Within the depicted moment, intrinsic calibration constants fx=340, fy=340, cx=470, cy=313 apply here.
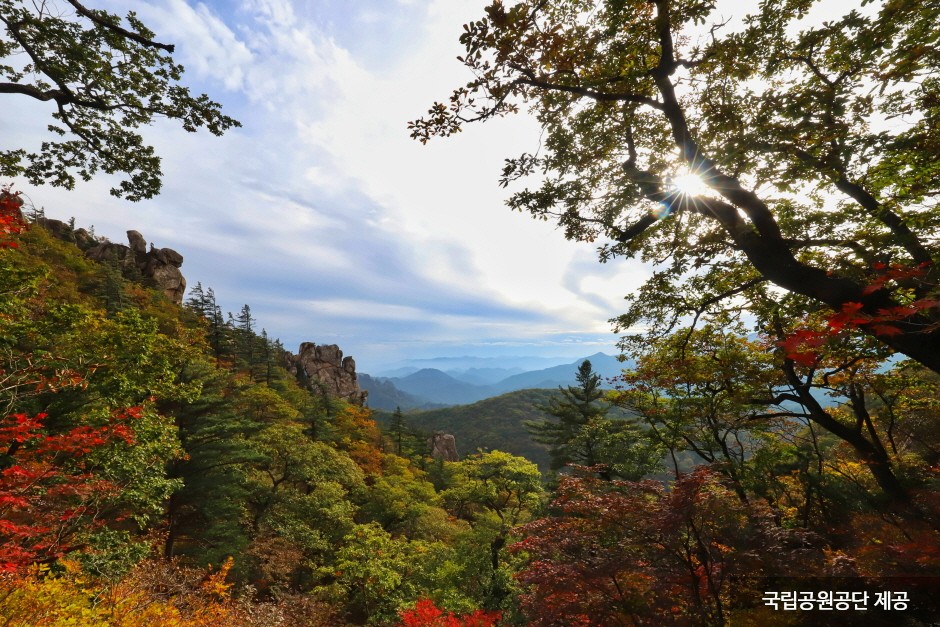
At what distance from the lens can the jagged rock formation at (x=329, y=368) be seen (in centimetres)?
6112

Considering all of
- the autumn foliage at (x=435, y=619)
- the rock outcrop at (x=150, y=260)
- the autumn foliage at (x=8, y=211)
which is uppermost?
the rock outcrop at (x=150, y=260)

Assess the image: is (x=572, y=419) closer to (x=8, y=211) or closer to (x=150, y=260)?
(x=8, y=211)

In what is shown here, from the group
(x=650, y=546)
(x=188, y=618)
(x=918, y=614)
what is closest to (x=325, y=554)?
(x=188, y=618)

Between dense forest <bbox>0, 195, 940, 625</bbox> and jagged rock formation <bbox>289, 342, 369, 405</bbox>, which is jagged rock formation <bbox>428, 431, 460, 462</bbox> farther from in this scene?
dense forest <bbox>0, 195, 940, 625</bbox>

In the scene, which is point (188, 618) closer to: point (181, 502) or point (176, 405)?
point (181, 502)

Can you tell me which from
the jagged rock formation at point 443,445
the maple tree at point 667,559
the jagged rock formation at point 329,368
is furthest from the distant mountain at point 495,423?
the maple tree at point 667,559

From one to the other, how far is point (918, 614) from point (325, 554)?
21.0 m

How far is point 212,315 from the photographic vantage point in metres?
49.8

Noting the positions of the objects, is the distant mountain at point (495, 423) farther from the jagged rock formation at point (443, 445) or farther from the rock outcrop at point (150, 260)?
the rock outcrop at point (150, 260)

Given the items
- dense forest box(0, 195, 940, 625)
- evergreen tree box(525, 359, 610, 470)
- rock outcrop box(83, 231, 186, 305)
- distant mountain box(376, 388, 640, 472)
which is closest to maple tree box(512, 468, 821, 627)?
dense forest box(0, 195, 940, 625)

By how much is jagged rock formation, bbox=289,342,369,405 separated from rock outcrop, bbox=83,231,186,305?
65.4 ft

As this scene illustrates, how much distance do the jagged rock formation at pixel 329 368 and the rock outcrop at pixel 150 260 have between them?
19.9 metres

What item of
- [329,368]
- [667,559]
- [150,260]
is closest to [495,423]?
[329,368]

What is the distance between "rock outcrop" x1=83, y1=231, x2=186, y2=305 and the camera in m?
45.2
